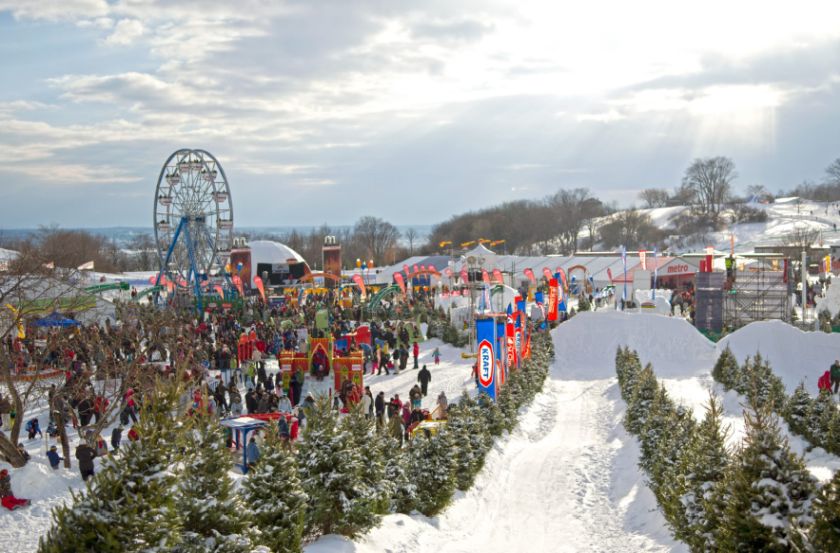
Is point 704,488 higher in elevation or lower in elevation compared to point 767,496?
lower

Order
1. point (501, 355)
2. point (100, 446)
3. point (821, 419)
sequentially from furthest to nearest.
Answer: point (501, 355) → point (821, 419) → point (100, 446)

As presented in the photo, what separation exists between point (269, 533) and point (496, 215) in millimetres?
101157

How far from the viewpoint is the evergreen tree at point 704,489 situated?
7523mm

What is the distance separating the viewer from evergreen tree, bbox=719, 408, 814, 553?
6086 millimetres

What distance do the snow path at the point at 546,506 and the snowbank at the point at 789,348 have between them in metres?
9.28

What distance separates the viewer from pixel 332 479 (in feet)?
29.1

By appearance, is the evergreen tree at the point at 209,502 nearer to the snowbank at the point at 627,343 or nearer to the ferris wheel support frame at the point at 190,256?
the snowbank at the point at 627,343

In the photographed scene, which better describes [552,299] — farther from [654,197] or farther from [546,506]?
[654,197]

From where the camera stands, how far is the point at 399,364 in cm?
2511

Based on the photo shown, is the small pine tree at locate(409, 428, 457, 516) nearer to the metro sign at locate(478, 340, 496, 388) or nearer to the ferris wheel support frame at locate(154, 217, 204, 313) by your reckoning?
the metro sign at locate(478, 340, 496, 388)

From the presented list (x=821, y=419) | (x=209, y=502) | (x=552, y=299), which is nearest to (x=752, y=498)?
(x=209, y=502)

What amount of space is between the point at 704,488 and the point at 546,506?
498 cm

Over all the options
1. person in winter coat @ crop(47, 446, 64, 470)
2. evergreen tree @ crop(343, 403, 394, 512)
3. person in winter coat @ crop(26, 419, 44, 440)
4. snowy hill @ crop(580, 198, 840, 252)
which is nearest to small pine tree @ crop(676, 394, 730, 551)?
evergreen tree @ crop(343, 403, 394, 512)

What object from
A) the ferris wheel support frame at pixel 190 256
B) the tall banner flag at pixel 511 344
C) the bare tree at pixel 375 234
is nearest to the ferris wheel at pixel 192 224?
the ferris wheel support frame at pixel 190 256
